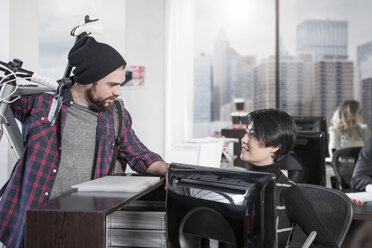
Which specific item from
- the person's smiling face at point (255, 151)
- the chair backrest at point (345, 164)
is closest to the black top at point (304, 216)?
the person's smiling face at point (255, 151)

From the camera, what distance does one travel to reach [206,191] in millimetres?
1126

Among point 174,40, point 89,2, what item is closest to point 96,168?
point 89,2

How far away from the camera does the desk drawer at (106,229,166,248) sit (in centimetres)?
151

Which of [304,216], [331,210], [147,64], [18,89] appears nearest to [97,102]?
[18,89]

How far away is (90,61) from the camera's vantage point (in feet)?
5.79

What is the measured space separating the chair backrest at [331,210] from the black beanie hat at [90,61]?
98cm

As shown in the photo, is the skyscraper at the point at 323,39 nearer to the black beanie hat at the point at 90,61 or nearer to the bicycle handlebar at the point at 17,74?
the black beanie hat at the point at 90,61

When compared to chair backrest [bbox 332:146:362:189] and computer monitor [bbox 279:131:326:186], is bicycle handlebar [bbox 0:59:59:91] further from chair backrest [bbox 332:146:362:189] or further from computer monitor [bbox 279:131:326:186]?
chair backrest [bbox 332:146:362:189]

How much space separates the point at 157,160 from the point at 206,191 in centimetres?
82

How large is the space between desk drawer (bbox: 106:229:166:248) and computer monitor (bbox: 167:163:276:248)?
1.05 feet

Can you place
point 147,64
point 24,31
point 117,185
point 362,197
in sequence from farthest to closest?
point 147,64, point 24,31, point 362,197, point 117,185

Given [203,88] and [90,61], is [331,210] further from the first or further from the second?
[203,88]

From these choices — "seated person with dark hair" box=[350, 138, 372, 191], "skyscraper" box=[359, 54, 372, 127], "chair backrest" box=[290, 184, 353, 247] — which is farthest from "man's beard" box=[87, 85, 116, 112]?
"skyscraper" box=[359, 54, 372, 127]

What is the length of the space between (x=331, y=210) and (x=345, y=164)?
Answer: 1.84 m
